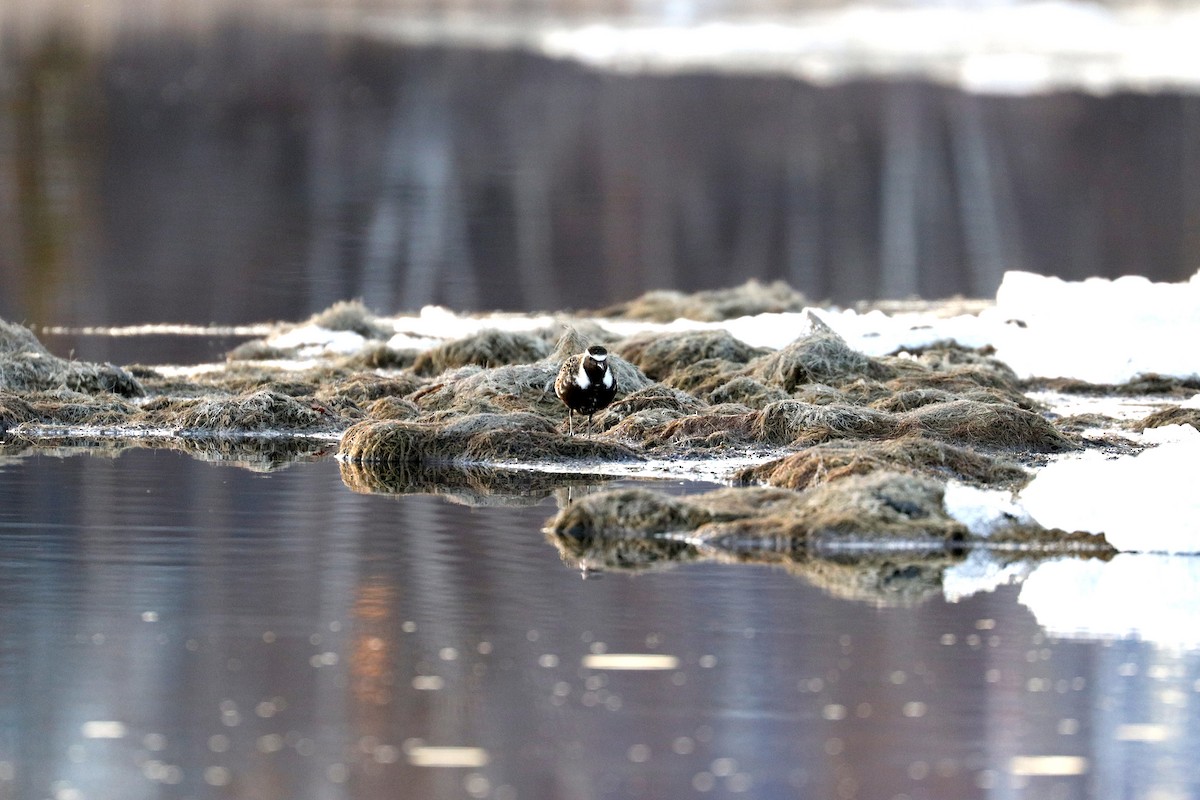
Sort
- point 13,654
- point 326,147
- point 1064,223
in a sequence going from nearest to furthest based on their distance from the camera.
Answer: point 13,654 → point 1064,223 → point 326,147

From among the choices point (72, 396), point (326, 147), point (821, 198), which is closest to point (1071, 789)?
point (72, 396)

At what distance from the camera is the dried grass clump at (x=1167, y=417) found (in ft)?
62.2

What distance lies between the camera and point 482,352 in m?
22.9

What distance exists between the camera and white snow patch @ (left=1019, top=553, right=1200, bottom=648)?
11.3 meters

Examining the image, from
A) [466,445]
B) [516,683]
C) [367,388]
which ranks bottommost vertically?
[516,683]

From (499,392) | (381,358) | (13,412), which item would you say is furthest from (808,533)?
(381,358)

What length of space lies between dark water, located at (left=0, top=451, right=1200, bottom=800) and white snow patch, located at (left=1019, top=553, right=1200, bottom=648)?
0.19 metres

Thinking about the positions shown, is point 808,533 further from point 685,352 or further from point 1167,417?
point 685,352

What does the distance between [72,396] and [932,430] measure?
753 centimetres

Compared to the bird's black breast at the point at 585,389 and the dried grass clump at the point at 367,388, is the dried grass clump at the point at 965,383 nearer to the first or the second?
the bird's black breast at the point at 585,389

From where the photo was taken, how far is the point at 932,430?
58.4 ft

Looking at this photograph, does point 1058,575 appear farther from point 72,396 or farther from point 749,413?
point 72,396

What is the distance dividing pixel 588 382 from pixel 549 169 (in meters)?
50.4

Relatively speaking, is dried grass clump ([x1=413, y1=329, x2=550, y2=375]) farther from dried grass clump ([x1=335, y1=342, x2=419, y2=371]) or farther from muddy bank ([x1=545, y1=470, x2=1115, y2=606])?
muddy bank ([x1=545, y1=470, x2=1115, y2=606])
